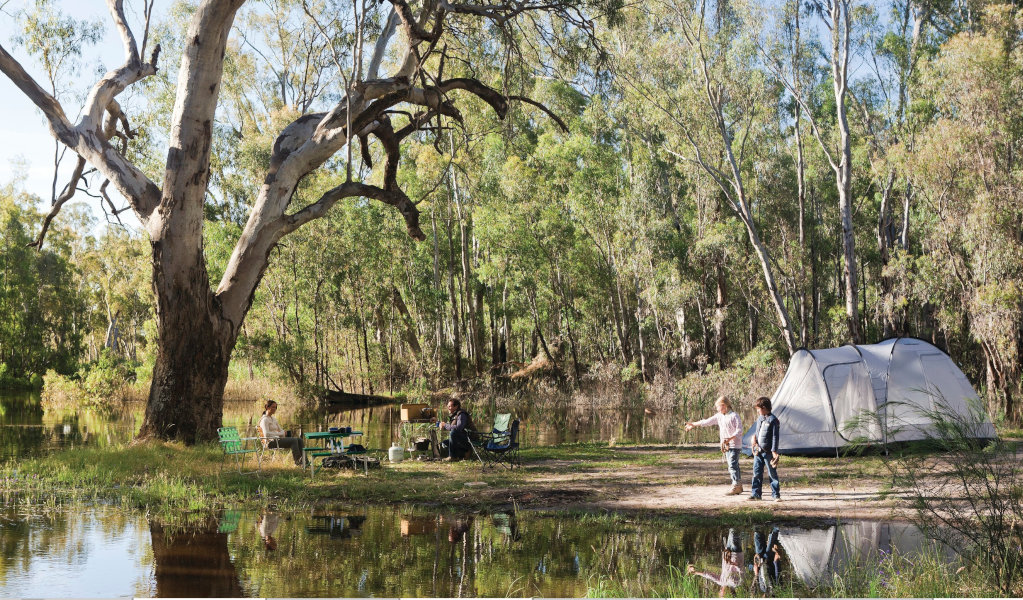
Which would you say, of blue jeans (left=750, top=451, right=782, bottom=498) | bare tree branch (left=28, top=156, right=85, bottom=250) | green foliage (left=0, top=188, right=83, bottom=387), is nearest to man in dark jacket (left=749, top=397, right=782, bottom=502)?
blue jeans (left=750, top=451, right=782, bottom=498)

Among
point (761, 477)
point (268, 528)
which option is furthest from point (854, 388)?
point (268, 528)

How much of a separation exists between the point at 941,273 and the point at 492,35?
16998 mm

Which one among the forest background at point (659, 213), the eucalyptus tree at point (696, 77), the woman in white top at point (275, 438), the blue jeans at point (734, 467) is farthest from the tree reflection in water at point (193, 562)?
the eucalyptus tree at point (696, 77)

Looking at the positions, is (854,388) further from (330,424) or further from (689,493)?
(330,424)

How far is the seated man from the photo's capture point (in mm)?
12680

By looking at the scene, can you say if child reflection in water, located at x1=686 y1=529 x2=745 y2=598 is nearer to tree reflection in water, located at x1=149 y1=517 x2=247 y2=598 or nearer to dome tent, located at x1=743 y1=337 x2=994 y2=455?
tree reflection in water, located at x1=149 y1=517 x2=247 y2=598

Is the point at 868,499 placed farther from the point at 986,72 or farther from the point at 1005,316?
the point at 986,72

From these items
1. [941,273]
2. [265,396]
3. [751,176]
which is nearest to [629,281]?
[751,176]

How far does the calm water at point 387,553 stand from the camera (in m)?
5.80

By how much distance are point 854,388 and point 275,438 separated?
8.91 meters

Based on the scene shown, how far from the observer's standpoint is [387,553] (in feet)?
22.4

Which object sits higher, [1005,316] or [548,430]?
[1005,316]

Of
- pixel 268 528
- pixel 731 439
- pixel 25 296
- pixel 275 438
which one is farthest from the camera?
pixel 25 296

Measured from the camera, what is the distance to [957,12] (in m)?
31.1
